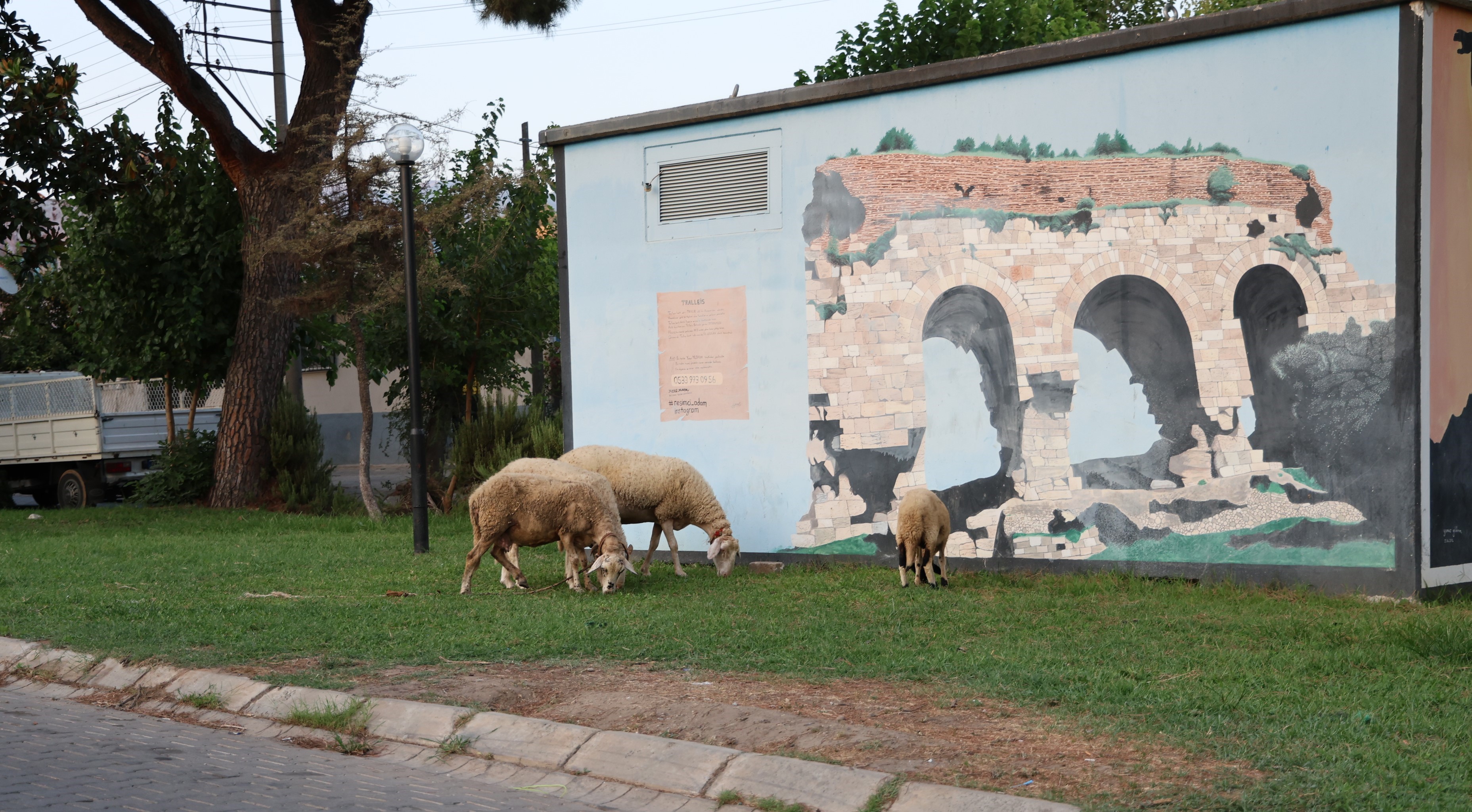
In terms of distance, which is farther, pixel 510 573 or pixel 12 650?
Answer: pixel 510 573

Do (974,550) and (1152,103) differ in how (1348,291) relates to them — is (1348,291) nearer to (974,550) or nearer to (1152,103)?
(1152,103)

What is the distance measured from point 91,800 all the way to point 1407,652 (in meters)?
6.58

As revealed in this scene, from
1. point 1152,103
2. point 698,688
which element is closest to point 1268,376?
point 1152,103

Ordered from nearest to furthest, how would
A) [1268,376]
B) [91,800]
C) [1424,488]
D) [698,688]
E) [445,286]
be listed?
1. [91,800]
2. [698,688]
3. [1424,488]
4. [1268,376]
5. [445,286]

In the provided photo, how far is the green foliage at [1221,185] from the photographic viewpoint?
1012 cm

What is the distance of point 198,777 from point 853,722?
290cm

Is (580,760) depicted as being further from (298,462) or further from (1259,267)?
(298,462)

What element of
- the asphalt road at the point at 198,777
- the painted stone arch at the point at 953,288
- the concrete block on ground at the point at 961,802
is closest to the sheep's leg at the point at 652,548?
the painted stone arch at the point at 953,288

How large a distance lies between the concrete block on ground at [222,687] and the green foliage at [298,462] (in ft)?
43.3

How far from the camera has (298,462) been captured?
68.5 feet

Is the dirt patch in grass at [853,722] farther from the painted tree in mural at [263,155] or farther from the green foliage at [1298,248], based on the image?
the painted tree in mural at [263,155]

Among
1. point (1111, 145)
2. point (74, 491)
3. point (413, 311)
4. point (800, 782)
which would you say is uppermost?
point (1111, 145)

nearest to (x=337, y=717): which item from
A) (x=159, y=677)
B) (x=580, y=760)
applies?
(x=580, y=760)

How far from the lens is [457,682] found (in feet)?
22.9
